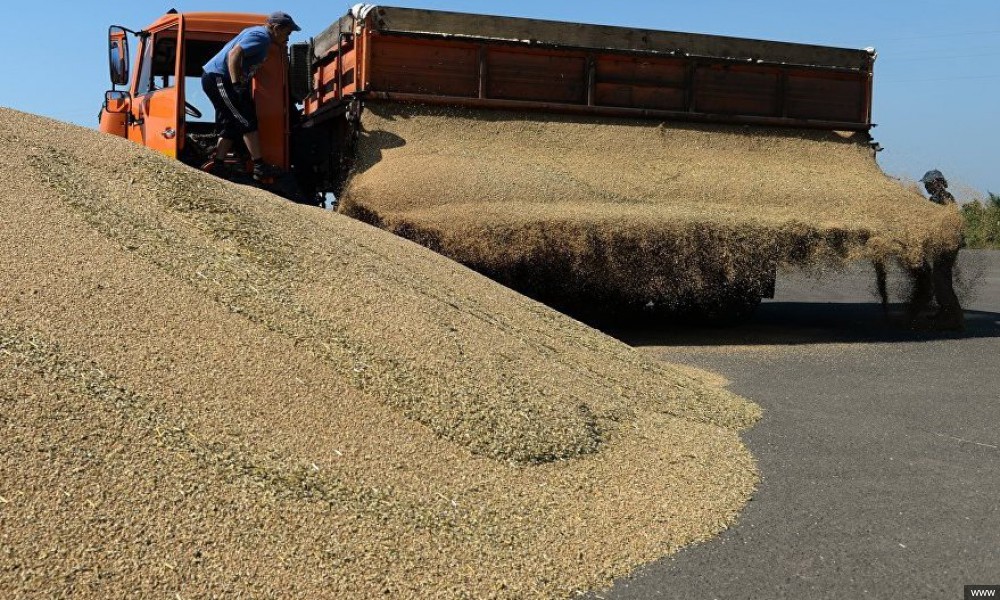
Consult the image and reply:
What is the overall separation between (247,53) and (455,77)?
5.40ft

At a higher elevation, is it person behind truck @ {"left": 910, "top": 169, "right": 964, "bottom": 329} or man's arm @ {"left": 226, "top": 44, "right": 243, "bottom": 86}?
man's arm @ {"left": 226, "top": 44, "right": 243, "bottom": 86}

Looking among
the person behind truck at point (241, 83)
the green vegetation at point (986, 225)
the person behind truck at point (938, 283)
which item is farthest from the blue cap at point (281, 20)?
the green vegetation at point (986, 225)

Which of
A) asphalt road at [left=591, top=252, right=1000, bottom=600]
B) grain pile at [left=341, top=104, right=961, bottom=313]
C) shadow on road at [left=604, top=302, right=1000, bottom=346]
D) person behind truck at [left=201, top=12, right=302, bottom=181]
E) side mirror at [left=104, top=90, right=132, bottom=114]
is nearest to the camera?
asphalt road at [left=591, top=252, right=1000, bottom=600]

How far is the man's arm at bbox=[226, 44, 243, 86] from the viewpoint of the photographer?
8.16 meters

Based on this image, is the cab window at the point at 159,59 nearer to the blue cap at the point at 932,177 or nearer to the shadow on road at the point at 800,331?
the shadow on road at the point at 800,331

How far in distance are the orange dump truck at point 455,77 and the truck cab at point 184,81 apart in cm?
1

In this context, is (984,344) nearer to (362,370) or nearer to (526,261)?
(526,261)

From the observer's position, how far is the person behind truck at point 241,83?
8.27 m

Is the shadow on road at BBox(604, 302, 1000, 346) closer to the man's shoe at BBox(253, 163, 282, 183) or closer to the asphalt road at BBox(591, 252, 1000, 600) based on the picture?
the asphalt road at BBox(591, 252, 1000, 600)

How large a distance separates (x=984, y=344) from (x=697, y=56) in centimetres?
346

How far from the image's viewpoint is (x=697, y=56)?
9.05 m

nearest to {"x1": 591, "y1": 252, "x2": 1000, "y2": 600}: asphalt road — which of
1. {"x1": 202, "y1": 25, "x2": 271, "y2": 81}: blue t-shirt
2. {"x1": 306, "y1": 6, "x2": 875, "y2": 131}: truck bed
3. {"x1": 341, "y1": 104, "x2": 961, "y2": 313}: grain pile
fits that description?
{"x1": 341, "y1": 104, "x2": 961, "y2": 313}: grain pile

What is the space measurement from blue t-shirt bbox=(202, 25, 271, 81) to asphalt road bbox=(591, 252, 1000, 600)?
3.67 m

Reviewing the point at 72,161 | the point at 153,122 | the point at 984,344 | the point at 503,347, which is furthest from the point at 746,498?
the point at 153,122
